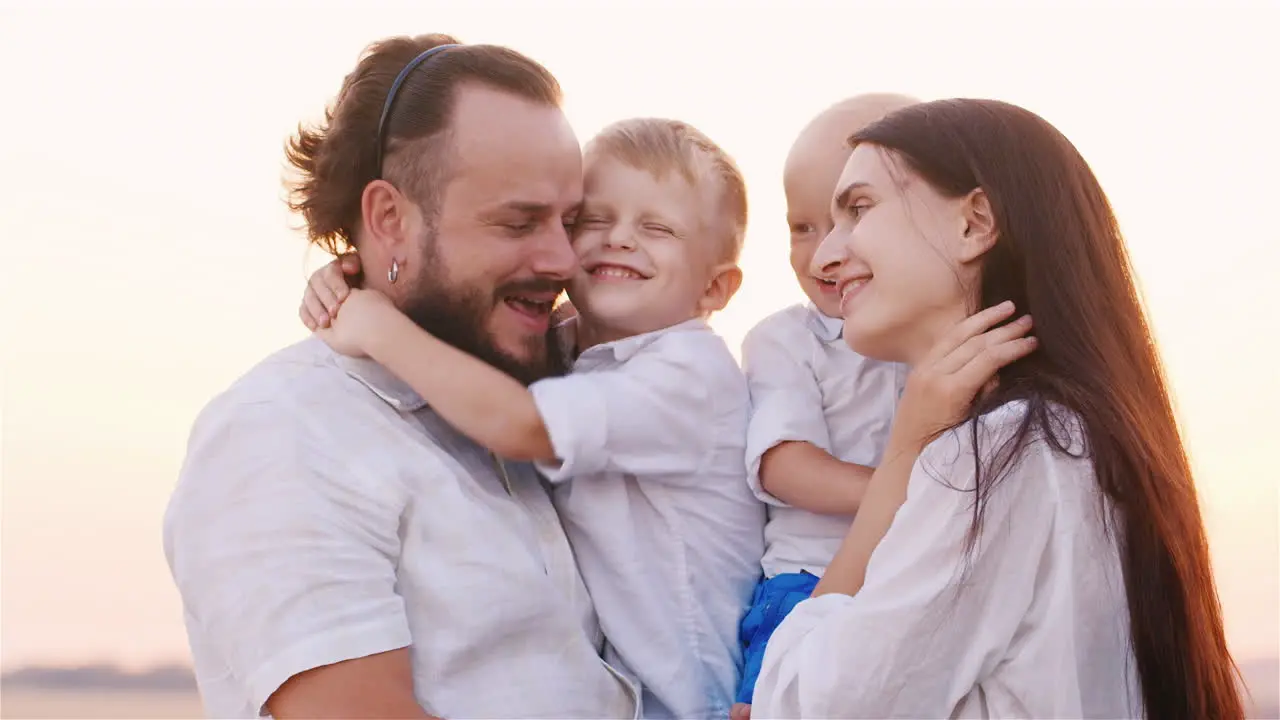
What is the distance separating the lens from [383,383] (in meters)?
3.36

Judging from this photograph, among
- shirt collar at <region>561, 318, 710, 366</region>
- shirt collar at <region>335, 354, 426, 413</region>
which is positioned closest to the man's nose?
shirt collar at <region>561, 318, 710, 366</region>

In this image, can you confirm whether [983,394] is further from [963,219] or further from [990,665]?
[990,665]

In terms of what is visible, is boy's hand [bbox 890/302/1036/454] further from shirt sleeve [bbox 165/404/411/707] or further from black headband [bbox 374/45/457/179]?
black headband [bbox 374/45/457/179]

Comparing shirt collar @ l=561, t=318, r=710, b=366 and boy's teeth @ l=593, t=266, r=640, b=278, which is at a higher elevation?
boy's teeth @ l=593, t=266, r=640, b=278

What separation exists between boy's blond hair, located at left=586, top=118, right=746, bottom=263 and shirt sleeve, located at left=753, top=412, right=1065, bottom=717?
4.26 feet

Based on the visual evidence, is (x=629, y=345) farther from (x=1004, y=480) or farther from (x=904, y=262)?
(x=1004, y=480)

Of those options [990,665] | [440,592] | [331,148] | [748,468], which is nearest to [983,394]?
[990,665]

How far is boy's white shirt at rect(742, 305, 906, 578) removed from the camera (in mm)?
3441

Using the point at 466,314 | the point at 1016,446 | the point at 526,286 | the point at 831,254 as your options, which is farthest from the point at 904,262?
the point at 466,314

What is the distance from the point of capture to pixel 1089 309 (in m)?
2.84

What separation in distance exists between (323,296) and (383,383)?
306 mm

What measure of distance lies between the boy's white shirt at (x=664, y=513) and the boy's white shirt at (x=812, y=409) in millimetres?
89

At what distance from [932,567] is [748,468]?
3.09 feet

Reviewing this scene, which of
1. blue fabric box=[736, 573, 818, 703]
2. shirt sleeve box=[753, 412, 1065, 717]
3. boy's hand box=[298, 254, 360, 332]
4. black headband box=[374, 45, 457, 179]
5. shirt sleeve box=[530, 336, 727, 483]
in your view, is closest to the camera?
shirt sleeve box=[753, 412, 1065, 717]
